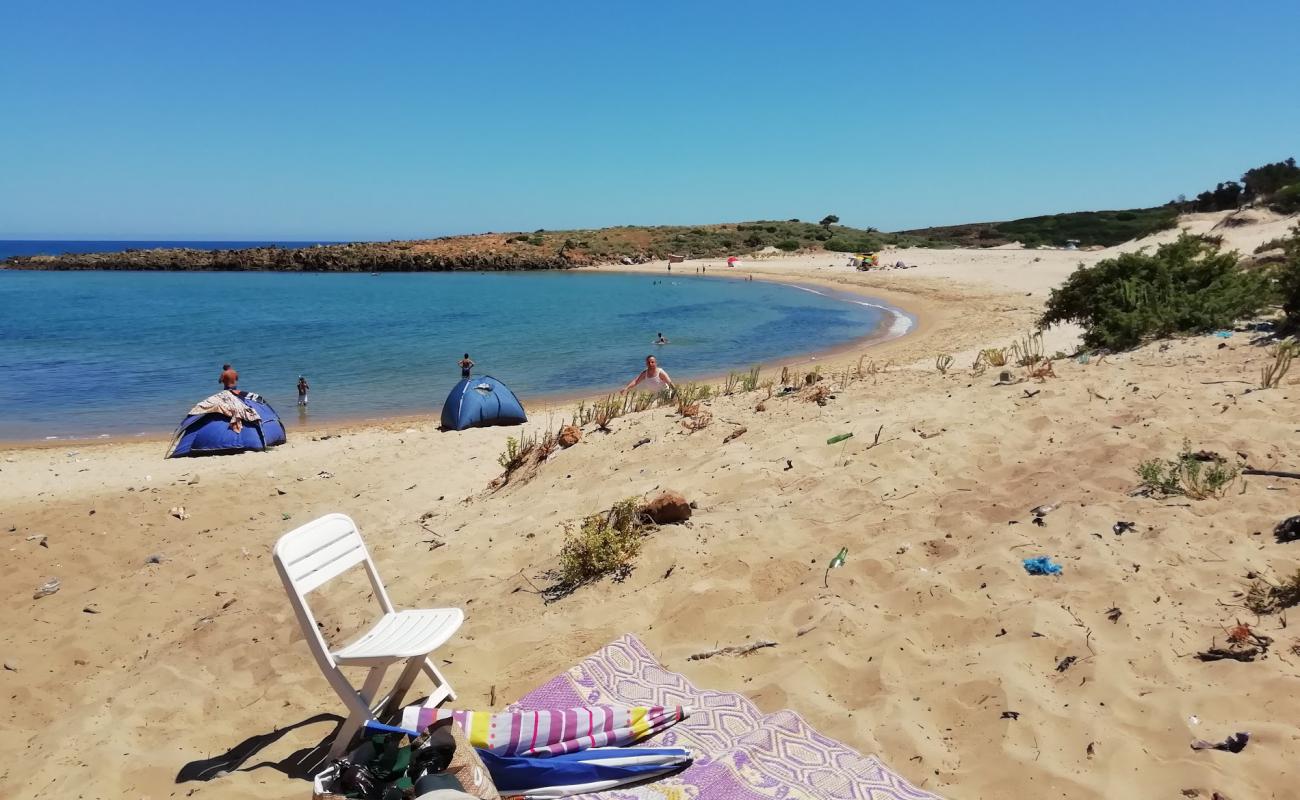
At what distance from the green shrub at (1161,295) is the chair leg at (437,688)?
8.80m

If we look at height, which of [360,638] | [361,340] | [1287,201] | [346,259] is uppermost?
[1287,201]

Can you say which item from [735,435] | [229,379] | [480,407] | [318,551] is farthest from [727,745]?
[229,379]

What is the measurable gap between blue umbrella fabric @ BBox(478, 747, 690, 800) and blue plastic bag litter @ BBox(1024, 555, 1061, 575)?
220 cm

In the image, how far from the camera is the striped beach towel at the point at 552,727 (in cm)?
311

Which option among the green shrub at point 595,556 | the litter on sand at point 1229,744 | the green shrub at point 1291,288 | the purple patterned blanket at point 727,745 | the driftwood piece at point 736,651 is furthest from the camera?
the green shrub at point 1291,288

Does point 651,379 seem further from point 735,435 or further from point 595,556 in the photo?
point 595,556

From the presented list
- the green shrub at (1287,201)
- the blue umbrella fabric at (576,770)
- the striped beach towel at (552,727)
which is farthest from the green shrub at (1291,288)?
the green shrub at (1287,201)

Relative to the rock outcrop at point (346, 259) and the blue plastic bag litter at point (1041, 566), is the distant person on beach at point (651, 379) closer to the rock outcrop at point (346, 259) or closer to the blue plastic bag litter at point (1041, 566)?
the blue plastic bag litter at point (1041, 566)

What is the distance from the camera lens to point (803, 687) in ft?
11.7

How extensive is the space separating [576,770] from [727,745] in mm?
639

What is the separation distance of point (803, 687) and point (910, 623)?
72 centimetres

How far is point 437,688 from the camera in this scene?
378 centimetres

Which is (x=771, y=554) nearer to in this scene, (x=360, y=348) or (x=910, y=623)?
(x=910, y=623)

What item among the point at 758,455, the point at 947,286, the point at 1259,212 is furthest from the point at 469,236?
the point at 758,455
